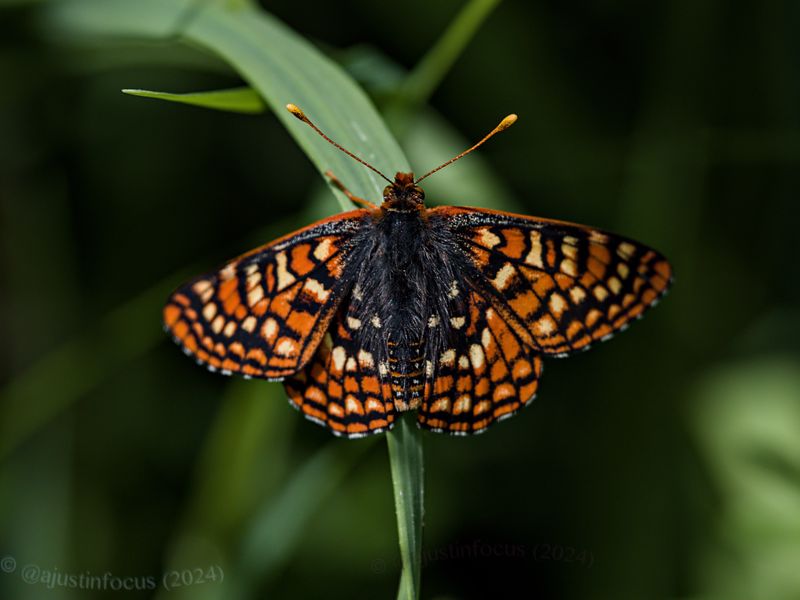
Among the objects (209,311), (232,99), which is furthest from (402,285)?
(232,99)

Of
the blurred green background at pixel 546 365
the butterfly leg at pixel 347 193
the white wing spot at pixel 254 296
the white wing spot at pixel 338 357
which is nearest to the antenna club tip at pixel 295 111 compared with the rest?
the butterfly leg at pixel 347 193

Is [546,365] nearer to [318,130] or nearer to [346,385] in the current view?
[346,385]

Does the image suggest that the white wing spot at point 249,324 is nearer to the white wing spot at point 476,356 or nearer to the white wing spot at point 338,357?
the white wing spot at point 338,357

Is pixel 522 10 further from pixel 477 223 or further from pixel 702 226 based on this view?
pixel 477 223

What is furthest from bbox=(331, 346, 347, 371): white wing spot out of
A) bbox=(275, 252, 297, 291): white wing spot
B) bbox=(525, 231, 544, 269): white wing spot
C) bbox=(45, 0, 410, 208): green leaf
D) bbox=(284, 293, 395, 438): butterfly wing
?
bbox=(525, 231, 544, 269): white wing spot

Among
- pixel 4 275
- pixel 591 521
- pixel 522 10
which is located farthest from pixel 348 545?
pixel 522 10

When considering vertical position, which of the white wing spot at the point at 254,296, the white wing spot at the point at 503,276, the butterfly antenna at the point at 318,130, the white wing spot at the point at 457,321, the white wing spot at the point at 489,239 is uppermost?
the butterfly antenna at the point at 318,130

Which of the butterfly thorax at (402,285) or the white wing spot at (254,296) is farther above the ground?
the white wing spot at (254,296)
